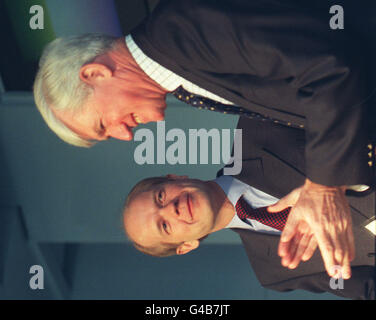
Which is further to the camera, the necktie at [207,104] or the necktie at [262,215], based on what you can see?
the necktie at [262,215]

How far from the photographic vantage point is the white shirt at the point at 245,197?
3.73 ft

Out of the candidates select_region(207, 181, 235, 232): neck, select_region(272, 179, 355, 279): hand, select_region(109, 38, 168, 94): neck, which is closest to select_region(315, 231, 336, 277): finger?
select_region(272, 179, 355, 279): hand

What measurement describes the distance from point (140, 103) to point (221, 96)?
20 centimetres

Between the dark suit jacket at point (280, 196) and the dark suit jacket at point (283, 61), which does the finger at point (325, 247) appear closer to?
the dark suit jacket at point (283, 61)

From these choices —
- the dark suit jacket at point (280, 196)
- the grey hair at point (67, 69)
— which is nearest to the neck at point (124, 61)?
the grey hair at point (67, 69)

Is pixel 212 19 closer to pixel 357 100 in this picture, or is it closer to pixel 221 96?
pixel 221 96

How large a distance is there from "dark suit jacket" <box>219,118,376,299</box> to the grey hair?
0.40 metres

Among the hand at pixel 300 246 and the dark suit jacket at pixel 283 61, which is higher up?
the dark suit jacket at pixel 283 61

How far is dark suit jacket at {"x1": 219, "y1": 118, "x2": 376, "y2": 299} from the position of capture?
41.3 inches

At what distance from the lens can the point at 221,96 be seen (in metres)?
0.91

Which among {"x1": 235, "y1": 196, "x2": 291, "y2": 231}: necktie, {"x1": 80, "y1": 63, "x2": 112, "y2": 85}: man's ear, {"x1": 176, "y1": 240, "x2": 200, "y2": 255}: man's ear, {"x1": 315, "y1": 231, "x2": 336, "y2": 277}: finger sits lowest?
{"x1": 176, "y1": 240, "x2": 200, "y2": 255}: man's ear

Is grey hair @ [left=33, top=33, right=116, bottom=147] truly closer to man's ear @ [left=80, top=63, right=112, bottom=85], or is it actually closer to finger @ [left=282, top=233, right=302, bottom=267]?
man's ear @ [left=80, top=63, right=112, bottom=85]

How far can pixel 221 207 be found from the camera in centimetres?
115
